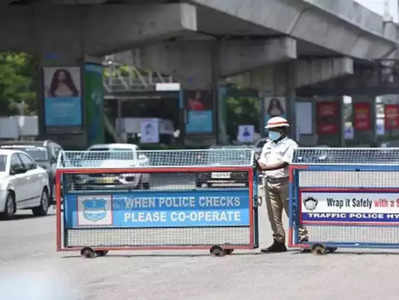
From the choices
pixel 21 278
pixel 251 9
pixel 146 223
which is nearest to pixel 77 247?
pixel 146 223

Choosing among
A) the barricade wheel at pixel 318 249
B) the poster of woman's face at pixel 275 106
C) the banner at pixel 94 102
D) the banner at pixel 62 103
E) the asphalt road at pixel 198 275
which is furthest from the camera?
the poster of woman's face at pixel 275 106

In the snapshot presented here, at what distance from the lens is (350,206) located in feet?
46.5

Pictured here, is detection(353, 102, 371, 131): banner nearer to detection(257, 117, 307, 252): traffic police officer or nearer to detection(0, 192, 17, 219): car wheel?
detection(0, 192, 17, 219): car wheel

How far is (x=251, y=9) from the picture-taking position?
48.5 m

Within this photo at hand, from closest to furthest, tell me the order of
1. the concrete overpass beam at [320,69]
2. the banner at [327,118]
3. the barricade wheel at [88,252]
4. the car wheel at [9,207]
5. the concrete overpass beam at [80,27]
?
the barricade wheel at [88,252] → the car wheel at [9,207] → the concrete overpass beam at [80,27] → the concrete overpass beam at [320,69] → the banner at [327,118]

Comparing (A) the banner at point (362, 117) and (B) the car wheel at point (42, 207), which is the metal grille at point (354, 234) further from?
(A) the banner at point (362, 117)

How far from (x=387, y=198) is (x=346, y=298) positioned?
3.79 m

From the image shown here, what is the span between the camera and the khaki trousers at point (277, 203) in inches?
568

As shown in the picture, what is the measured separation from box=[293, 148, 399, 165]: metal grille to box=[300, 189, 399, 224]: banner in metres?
0.43

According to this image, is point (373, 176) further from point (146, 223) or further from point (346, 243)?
point (146, 223)

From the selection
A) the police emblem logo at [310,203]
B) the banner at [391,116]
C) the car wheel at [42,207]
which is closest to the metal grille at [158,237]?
the police emblem logo at [310,203]

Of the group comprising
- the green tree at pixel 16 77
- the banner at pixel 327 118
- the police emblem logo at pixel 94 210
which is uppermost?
the green tree at pixel 16 77

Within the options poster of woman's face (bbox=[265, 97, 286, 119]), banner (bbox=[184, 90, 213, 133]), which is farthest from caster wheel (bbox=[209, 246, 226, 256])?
poster of woman's face (bbox=[265, 97, 286, 119])

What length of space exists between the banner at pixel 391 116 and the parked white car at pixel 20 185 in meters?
75.7
